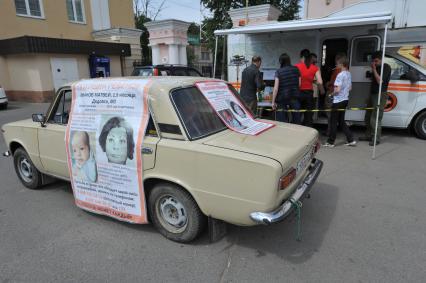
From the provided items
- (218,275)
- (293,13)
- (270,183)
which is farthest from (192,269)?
(293,13)

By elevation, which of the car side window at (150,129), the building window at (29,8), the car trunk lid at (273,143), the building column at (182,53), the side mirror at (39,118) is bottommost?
the car trunk lid at (273,143)

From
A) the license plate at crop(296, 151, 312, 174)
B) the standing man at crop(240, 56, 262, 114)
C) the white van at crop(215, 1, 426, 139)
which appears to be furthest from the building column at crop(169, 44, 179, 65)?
the license plate at crop(296, 151, 312, 174)

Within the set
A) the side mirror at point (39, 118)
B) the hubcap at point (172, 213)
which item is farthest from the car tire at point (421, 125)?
the side mirror at point (39, 118)

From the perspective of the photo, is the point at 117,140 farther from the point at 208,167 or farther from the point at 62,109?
the point at 62,109

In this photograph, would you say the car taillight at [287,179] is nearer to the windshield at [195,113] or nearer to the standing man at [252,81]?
the windshield at [195,113]

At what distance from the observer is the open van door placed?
7.68m

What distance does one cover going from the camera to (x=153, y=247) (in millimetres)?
3293

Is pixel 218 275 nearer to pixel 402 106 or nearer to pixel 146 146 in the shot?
pixel 146 146

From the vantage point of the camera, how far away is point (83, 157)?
11.9 ft

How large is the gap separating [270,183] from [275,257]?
0.91m

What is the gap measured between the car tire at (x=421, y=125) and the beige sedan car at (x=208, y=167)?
4.84 m

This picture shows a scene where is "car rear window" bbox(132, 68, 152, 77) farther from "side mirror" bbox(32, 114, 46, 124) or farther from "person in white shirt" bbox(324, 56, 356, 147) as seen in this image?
"side mirror" bbox(32, 114, 46, 124)

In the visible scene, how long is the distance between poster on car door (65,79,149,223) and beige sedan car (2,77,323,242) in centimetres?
12

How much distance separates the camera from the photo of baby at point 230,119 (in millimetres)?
3578
